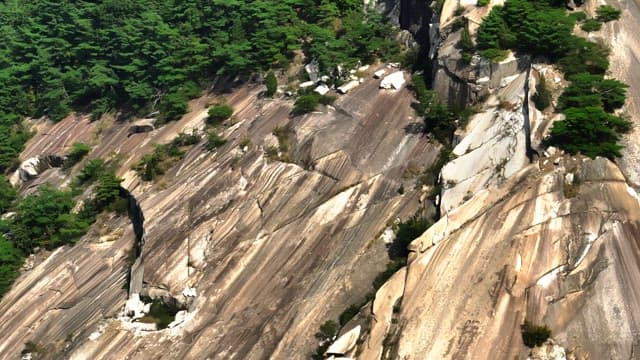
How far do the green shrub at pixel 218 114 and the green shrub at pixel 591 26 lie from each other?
25.8 m

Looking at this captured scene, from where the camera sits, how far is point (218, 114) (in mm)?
45844

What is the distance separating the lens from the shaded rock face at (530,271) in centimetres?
2252

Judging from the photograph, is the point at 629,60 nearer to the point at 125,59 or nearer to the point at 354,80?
the point at 354,80

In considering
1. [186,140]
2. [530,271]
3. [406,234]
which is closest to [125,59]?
[186,140]

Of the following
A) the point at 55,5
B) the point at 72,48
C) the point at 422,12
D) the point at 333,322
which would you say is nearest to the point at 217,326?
the point at 333,322

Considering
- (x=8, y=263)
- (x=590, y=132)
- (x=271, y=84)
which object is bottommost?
(x=8, y=263)

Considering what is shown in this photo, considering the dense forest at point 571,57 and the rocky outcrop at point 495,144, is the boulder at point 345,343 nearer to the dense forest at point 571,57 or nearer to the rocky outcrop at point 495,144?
the rocky outcrop at point 495,144

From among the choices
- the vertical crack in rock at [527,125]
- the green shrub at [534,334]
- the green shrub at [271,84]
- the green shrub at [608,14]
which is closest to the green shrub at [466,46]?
the vertical crack in rock at [527,125]

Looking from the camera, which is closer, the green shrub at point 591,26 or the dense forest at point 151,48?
the green shrub at point 591,26

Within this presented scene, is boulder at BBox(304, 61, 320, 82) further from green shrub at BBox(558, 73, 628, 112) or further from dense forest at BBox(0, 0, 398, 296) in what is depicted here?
green shrub at BBox(558, 73, 628, 112)

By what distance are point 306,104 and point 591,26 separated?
734 inches

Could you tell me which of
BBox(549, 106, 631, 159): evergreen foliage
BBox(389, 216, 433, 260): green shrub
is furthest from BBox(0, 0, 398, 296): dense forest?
BBox(549, 106, 631, 159): evergreen foliage

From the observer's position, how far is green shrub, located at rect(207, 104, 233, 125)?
45.8 meters

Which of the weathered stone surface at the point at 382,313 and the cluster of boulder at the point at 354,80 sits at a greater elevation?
the cluster of boulder at the point at 354,80
